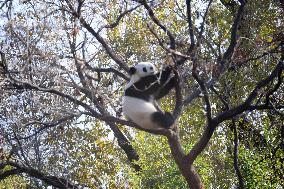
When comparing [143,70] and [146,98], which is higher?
[143,70]

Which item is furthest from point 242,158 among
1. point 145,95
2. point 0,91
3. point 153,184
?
point 0,91

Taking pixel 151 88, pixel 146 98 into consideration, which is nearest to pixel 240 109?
pixel 146 98

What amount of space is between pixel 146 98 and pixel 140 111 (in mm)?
312

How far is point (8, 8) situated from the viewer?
6742 mm

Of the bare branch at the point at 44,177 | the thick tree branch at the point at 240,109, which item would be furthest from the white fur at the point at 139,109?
the bare branch at the point at 44,177

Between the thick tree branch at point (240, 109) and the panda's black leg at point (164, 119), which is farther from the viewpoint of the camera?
the panda's black leg at point (164, 119)

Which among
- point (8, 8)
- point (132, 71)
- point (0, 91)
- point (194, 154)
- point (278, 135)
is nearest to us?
point (0, 91)

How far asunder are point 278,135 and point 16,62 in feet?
15.9

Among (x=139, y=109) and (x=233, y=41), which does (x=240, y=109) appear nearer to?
(x=233, y=41)

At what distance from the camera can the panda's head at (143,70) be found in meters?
7.20

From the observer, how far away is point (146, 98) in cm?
701

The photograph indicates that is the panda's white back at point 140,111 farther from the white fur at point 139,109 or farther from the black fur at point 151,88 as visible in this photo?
the black fur at point 151,88

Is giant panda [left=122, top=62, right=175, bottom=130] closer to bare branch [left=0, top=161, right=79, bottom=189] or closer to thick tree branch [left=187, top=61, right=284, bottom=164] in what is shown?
thick tree branch [left=187, top=61, right=284, bottom=164]

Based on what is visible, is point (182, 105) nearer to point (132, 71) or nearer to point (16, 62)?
point (132, 71)
